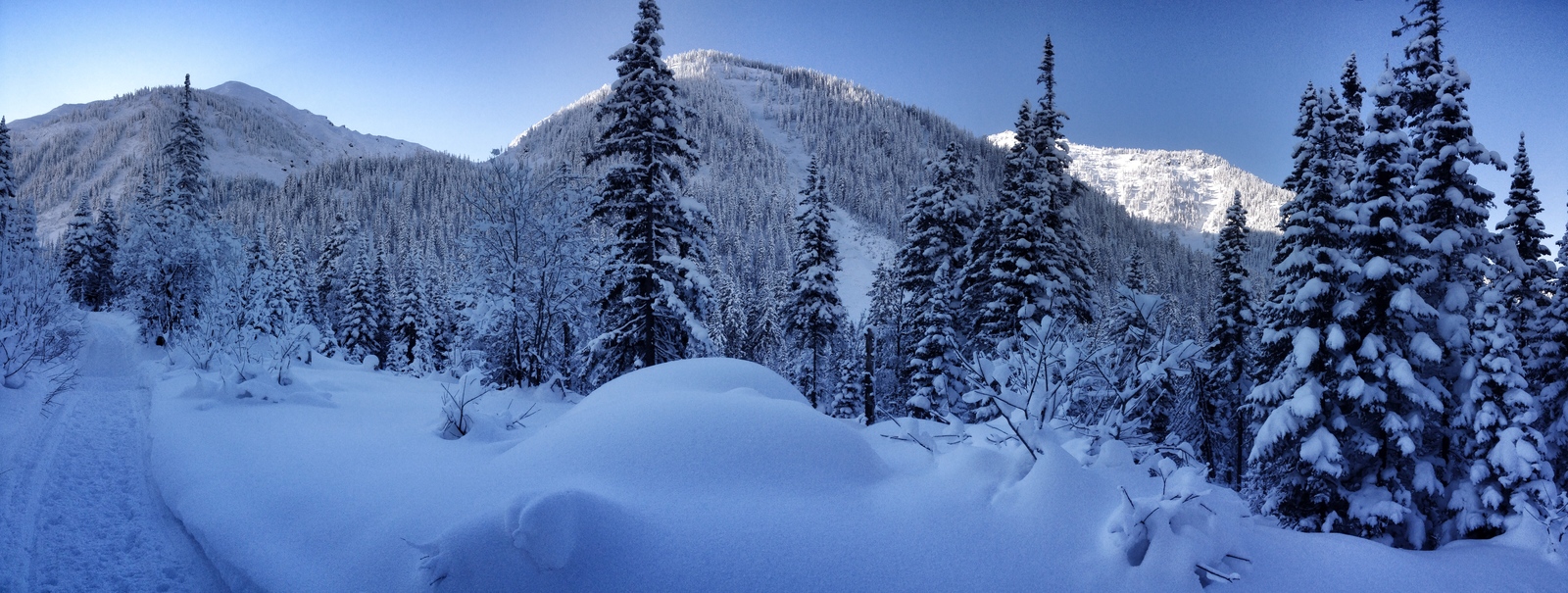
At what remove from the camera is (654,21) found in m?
15.9

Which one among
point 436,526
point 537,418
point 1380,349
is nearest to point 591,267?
point 537,418

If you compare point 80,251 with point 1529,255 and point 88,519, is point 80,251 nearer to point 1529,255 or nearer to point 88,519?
point 88,519

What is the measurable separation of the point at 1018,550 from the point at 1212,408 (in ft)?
78.2

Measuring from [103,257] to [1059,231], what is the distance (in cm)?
6877

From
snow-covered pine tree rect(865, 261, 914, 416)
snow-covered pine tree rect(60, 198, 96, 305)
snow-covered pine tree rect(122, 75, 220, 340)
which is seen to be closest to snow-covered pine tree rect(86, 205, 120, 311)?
snow-covered pine tree rect(60, 198, 96, 305)

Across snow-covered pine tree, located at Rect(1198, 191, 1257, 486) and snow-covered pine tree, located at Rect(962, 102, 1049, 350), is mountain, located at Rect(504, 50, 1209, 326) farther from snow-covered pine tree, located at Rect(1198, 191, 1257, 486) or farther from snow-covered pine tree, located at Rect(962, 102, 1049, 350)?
snow-covered pine tree, located at Rect(962, 102, 1049, 350)

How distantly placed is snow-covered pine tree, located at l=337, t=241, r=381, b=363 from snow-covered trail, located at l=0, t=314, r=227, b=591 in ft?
102

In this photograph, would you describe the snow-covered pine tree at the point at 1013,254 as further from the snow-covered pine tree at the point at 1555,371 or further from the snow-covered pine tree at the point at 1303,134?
the snow-covered pine tree at the point at 1555,371

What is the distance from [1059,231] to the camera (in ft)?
59.3

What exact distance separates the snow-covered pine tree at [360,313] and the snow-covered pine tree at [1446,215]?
1826 inches

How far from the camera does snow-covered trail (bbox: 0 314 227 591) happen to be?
15.8 feet

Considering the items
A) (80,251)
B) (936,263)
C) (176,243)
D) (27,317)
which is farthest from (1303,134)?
(80,251)

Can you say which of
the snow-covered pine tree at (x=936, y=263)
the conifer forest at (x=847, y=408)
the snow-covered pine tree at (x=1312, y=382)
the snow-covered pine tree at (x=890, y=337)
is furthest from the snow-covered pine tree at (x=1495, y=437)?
the snow-covered pine tree at (x=890, y=337)

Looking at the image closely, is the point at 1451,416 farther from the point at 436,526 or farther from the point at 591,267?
the point at 591,267
